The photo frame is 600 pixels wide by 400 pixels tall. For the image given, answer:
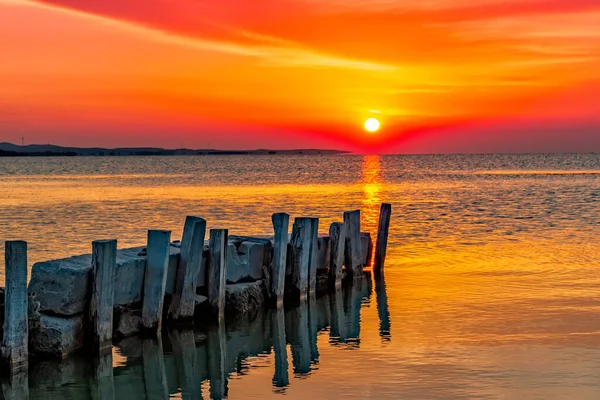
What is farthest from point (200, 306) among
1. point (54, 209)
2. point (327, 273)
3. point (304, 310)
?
point (54, 209)

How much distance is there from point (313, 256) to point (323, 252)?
138 cm

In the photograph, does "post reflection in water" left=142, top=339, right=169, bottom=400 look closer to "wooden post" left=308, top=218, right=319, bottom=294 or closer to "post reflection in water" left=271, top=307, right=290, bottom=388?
"post reflection in water" left=271, top=307, right=290, bottom=388

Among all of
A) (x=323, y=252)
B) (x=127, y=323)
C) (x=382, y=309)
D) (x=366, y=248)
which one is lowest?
(x=382, y=309)

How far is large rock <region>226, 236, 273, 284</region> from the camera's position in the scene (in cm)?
1512

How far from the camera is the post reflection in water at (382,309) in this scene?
13.5 m

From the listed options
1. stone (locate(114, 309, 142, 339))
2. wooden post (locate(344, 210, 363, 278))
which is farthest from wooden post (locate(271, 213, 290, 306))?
wooden post (locate(344, 210, 363, 278))

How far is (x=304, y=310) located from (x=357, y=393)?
215 inches

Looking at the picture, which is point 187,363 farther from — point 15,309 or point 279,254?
point 279,254

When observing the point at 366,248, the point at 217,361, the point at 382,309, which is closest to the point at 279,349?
the point at 217,361

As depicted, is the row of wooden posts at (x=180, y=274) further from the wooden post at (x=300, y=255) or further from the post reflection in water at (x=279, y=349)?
the post reflection in water at (x=279, y=349)

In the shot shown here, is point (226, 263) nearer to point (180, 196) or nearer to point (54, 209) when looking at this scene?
point (54, 209)

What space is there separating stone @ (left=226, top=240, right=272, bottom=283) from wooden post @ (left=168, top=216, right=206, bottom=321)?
1412 mm

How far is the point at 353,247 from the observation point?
1866 centimetres

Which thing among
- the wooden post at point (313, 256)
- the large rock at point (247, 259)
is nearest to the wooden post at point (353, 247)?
the wooden post at point (313, 256)
